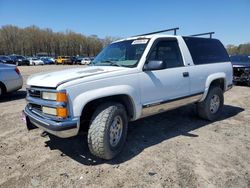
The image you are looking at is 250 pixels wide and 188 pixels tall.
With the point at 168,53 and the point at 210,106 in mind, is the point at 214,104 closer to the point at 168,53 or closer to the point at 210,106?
the point at 210,106

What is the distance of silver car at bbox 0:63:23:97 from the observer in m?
7.87

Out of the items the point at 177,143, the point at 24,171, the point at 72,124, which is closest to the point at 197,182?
the point at 177,143

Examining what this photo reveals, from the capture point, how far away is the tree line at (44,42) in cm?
8149

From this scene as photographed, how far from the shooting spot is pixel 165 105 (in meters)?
4.27

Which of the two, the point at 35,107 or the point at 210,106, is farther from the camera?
the point at 210,106

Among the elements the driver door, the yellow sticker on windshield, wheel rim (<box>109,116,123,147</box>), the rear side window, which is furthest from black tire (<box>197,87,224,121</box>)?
wheel rim (<box>109,116,123,147</box>)

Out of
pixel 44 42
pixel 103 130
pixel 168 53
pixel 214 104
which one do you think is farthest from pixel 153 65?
pixel 44 42

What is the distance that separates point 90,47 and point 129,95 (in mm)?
98555

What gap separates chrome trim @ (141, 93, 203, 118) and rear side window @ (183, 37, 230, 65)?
0.78 m

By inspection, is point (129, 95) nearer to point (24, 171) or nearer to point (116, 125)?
point (116, 125)

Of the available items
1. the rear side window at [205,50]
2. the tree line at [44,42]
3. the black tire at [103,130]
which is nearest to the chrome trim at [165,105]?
the black tire at [103,130]

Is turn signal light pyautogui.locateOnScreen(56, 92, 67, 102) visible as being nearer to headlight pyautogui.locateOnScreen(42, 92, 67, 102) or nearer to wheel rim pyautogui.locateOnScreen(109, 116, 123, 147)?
headlight pyautogui.locateOnScreen(42, 92, 67, 102)

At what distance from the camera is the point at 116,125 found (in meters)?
3.60

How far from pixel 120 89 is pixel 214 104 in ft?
10.5
